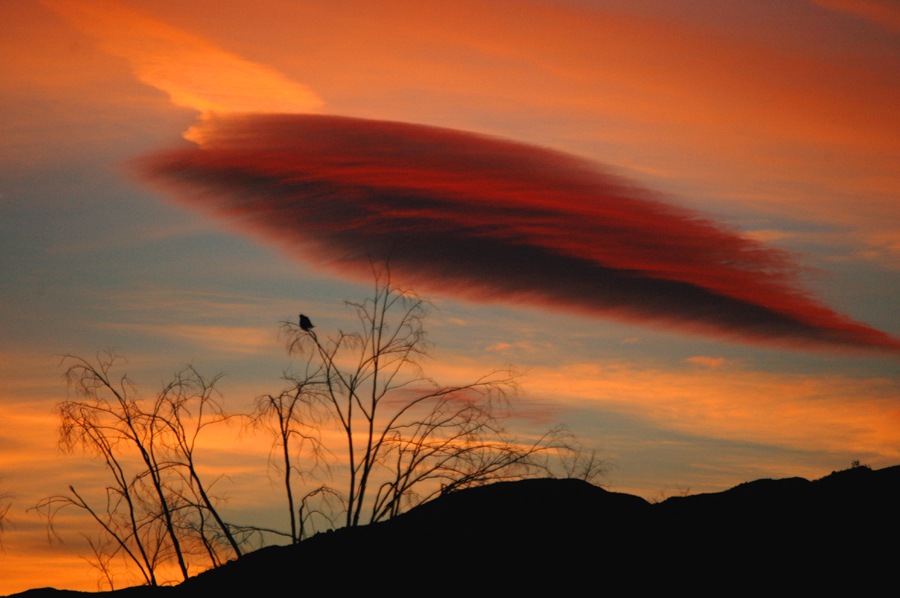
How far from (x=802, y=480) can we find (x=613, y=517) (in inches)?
227

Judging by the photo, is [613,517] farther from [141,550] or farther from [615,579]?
[141,550]

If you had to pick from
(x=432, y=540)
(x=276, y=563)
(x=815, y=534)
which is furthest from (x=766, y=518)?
(x=276, y=563)

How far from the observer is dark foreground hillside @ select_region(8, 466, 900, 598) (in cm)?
1955

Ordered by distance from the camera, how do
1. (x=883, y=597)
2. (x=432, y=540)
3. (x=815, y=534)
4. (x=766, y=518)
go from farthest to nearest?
(x=432, y=540) < (x=766, y=518) < (x=815, y=534) < (x=883, y=597)

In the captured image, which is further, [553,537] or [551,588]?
[553,537]

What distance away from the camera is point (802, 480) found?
24.3 meters

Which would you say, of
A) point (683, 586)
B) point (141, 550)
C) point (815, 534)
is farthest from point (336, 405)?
point (815, 534)

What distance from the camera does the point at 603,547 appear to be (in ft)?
77.1

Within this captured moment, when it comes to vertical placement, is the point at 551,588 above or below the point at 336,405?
below

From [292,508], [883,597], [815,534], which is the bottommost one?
[883,597]

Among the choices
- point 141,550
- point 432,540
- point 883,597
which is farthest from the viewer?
point 432,540

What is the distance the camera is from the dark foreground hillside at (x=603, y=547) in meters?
19.5

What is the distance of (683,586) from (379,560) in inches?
365

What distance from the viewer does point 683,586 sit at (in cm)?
2052
